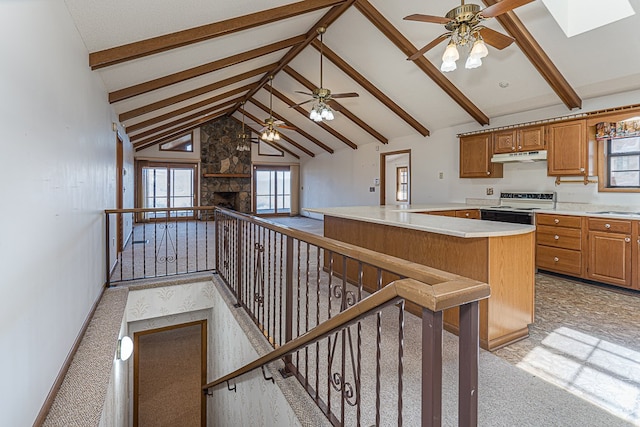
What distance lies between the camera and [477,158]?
19.2 feet

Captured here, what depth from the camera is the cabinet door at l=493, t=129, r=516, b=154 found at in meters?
5.22

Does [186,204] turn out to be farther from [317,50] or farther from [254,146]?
[317,50]

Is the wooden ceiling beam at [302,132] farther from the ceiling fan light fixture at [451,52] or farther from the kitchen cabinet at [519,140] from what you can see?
the ceiling fan light fixture at [451,52]

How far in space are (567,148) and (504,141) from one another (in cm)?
93

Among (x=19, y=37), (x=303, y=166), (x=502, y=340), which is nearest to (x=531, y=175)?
(x=502, y=340)

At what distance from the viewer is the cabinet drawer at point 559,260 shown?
430 cm

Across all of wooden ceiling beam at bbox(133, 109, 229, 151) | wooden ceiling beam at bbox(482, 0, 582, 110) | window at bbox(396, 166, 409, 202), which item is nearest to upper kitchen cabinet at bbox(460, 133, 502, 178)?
wooden ceiling beam at bbox(482, 0, 582, 110)

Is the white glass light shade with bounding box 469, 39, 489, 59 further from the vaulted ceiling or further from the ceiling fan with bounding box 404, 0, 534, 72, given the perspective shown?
the vaulted ceiling

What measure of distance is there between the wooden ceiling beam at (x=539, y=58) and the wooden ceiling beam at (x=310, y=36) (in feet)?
6.08

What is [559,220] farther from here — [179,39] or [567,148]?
[179,39]

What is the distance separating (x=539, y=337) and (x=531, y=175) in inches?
138

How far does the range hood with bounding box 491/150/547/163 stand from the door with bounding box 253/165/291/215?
7.92 meters

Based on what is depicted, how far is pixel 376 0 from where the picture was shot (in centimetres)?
425

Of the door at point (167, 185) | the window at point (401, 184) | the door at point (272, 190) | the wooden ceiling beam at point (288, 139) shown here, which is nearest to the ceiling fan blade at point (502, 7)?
the wooden ceiling beam at point (288, 139)
